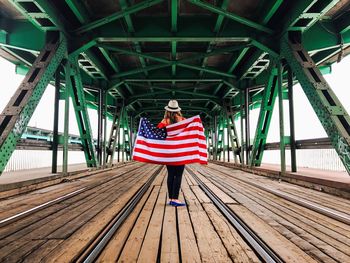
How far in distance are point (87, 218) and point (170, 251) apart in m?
1.61

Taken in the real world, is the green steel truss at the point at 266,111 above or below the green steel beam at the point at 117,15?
below

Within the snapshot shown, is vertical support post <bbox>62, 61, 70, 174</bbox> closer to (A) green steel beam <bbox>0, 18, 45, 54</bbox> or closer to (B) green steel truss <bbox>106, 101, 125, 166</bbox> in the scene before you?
(A) green steel beam <bbox>0, 18, 45, 54</bbox>

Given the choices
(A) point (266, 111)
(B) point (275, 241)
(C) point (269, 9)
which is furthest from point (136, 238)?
(A) point (266, 111)

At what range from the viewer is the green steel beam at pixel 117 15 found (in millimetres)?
6875

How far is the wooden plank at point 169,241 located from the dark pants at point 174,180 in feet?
1.91

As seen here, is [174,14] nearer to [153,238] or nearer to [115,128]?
[153,238]

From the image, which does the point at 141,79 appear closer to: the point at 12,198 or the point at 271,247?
the point at 12,198

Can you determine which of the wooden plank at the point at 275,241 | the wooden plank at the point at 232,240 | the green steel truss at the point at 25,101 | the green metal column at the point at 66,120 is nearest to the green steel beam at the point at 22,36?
the green steel truss at the point at 25,101

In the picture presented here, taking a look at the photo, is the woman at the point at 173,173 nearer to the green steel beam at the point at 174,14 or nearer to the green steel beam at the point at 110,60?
the green steel beam at the point at 174,14

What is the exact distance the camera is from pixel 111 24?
8.59 m

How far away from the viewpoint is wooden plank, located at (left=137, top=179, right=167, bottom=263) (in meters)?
2.20

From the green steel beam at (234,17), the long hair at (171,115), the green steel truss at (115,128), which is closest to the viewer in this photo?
the long hair at (171,115)

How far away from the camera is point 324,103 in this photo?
567 cm

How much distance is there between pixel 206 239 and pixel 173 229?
1.55 feet
